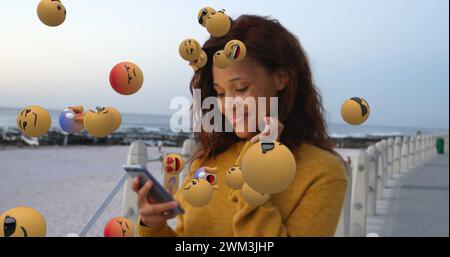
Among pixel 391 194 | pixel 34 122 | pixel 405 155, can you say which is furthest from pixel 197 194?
pixel 405 155

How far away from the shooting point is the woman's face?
1220mm

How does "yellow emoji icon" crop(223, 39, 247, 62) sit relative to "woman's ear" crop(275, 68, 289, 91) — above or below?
below

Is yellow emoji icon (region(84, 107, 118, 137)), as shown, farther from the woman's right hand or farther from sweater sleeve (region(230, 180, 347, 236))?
sweater sleeve (region(230, 180, 347, 236))

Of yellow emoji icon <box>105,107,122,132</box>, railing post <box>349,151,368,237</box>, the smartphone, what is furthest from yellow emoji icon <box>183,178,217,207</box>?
railing post <box>349,151,368,237</box>

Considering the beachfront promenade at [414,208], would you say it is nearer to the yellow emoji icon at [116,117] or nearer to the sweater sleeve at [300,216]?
the sweater sleeve at [300,216]

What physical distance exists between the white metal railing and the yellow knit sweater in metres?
2.87

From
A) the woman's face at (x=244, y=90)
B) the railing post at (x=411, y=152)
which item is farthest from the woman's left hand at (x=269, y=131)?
the railing post at (x=411, y=152)

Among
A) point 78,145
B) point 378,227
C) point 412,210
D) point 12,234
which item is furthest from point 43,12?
point 78,145

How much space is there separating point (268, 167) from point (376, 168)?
23.6 ft

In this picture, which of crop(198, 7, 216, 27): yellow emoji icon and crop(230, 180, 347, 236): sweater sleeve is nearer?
crop(198, 7, 216, 27): yellow emoji icon

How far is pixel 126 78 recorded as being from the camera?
972 mm

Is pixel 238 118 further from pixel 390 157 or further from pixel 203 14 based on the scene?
pixel 390 157

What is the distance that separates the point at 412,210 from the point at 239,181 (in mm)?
7509

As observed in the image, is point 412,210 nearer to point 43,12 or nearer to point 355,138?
point 43,12
